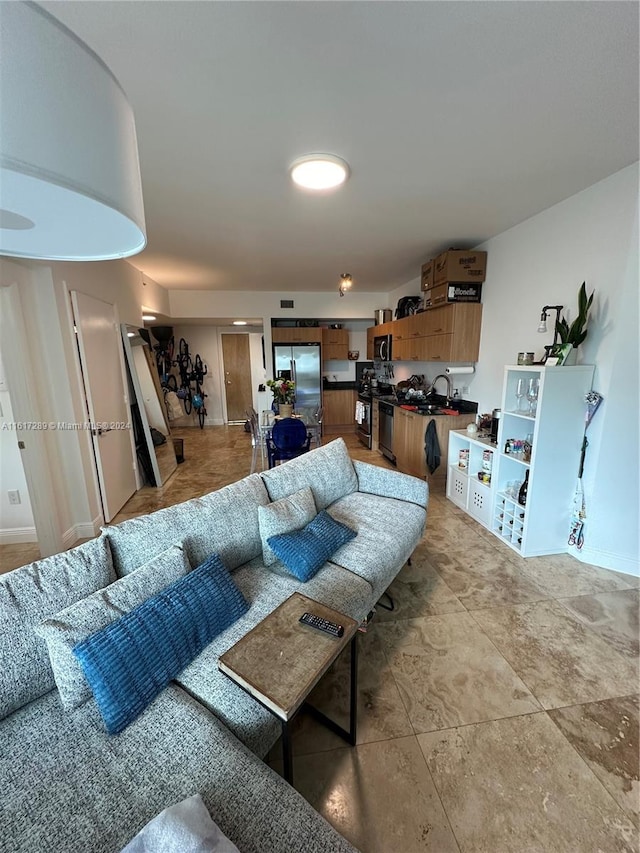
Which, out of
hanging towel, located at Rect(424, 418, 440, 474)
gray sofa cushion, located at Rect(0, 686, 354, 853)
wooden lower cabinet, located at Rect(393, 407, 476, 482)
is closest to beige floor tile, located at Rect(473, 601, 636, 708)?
gray sofa cushion, located at Rect(0, 686, 354, 853)

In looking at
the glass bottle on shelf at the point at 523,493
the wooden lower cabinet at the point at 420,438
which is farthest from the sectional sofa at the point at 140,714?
the wooden lower cabinet at the point at 420,438

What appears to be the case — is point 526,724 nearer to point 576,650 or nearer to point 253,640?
point 576,650

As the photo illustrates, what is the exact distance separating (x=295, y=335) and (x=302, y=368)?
2.01 ft

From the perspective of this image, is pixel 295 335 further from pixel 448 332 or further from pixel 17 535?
pixel 17 535

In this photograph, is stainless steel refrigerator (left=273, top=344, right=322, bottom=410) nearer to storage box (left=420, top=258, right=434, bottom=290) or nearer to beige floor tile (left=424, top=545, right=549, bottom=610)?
storage box (left=420, top=258, right=434, bottom=290)

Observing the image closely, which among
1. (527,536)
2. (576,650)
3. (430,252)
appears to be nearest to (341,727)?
(576,650)

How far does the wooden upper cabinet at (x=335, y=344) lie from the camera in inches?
254

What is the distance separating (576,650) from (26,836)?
2319 millimetres

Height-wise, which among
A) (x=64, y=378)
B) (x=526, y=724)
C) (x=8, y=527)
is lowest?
(x=526, y=724)

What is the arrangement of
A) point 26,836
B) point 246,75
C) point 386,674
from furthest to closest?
point 386,674 → point 246,75 → point 26,836

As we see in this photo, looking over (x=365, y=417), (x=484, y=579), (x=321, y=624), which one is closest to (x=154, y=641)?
(x=321, y=624)

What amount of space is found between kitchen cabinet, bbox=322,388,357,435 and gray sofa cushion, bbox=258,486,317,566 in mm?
4584

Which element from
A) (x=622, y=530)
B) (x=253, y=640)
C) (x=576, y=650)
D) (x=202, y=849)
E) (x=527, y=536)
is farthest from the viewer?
(x=527, y=536)

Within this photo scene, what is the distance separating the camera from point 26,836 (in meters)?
0.79
